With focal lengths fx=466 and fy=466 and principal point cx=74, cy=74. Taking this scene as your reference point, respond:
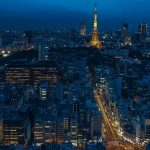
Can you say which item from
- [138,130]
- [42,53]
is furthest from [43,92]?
[42,53]

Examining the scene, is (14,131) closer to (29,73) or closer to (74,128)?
(74,128)

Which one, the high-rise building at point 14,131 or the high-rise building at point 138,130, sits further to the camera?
the high-rise building at point 138,130

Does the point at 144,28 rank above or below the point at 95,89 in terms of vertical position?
above

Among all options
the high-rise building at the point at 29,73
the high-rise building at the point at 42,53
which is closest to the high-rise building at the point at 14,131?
the high-rise building at the point at 29,73

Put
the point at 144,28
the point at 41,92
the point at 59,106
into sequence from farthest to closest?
1. the point at 144,28
2. the point at 41,92
3. the point at 59,106

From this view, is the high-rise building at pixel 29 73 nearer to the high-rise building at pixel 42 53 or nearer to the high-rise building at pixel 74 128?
the high-rise building at pixel 42 53

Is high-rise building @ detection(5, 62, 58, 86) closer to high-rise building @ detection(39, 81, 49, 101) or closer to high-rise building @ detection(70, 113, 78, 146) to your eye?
high-rise building @ detection(39, 81, 49, 101)

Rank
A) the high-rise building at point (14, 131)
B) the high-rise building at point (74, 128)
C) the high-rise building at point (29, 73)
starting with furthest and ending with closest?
1. the high-rise building at point (29, 73)
2. the high-rise building at point (74, 128)
3. the high-rise building at point (14, 131)

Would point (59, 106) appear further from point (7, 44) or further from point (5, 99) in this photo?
point (7, 44)

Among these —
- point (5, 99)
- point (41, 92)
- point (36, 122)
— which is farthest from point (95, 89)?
point (36, 122)

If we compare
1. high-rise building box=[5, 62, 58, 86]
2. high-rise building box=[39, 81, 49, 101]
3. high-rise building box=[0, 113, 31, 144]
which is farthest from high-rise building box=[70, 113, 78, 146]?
high-rise building box=[5, 62, 58, 86]

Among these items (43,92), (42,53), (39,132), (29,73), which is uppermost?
(42,53)
